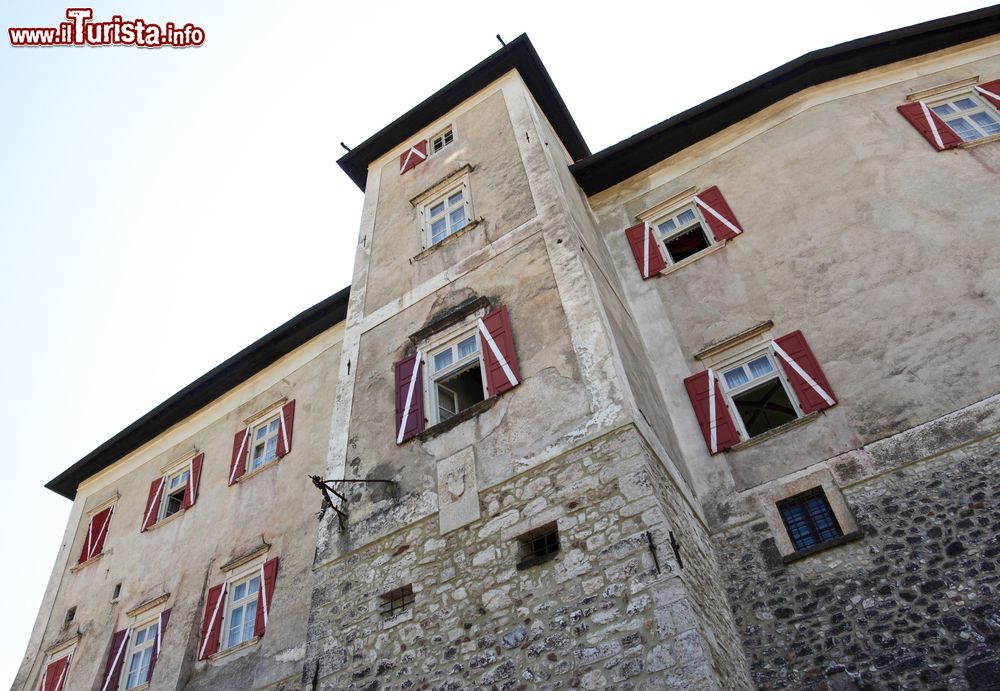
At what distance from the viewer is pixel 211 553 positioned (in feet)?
43.7

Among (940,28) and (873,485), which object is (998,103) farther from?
(873,485)

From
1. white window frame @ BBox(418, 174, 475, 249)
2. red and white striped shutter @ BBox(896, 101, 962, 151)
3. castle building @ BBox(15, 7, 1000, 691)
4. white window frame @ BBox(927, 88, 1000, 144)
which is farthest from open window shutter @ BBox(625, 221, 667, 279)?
white window frame @ BBox(927, 88, 1000, 144)

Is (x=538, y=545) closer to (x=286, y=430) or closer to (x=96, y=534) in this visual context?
(x=286, y=430)

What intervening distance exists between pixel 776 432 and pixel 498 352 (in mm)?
3687

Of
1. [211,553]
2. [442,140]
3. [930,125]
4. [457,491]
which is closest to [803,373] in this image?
[457,491]

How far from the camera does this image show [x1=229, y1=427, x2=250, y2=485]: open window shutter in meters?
14.3

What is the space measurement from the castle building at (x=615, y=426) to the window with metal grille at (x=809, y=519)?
1.6 inches

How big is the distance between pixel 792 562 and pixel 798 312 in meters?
3.69

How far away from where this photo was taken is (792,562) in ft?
27.6

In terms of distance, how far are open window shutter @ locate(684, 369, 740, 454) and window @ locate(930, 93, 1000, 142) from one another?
564 centimetres

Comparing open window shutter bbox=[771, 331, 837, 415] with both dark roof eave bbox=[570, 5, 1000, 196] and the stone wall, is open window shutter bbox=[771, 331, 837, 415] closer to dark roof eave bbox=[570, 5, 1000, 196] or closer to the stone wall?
the stone wall

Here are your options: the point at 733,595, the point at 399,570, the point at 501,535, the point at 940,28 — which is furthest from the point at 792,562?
the point at 940,28

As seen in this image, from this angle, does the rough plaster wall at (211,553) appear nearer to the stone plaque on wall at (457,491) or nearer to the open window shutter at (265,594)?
the open window shutter at (265,594)

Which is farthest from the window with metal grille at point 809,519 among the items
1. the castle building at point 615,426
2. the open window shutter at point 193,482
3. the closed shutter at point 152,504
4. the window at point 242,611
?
the closed shutter at point 152,504
